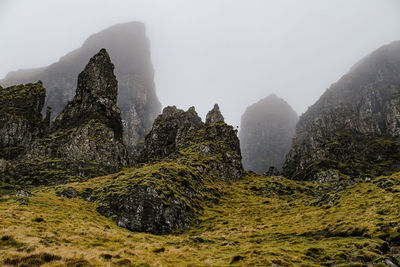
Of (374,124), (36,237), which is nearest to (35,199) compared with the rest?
(36,237)

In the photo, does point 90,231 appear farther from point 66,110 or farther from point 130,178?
point 66,110

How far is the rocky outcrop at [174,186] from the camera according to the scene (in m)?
55.2

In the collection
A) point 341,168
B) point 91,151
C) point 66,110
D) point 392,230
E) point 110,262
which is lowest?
point 341,168

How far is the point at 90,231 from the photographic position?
35812mm

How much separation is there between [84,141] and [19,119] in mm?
33066

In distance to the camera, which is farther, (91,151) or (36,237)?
(91,151)

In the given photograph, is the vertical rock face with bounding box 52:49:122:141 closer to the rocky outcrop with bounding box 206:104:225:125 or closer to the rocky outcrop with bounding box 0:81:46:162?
the rocky outcrop with bounding box 0:81:46:162

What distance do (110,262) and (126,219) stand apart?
32.9 m

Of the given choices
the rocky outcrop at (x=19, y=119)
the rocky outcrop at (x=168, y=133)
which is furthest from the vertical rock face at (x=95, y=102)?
the rocky outcrop at (x=168, y=133)

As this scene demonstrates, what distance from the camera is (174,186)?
69.0m

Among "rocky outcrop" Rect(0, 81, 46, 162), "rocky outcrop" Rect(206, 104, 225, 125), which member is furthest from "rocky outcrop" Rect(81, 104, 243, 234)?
"rocky outcrop" Rect(0, 81, 46, 162)

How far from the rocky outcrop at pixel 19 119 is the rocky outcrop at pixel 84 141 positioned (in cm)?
664

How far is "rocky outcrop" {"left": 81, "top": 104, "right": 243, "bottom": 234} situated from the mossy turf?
3.93 meters

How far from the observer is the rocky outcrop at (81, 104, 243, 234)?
5522 cm
